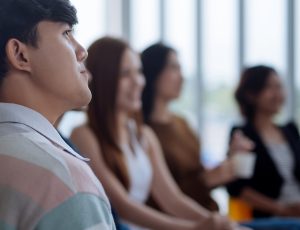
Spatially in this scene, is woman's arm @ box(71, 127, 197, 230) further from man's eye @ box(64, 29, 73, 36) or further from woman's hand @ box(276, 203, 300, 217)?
man's eye @ box(64, 29, 73, 36)

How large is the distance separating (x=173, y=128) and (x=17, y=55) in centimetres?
161

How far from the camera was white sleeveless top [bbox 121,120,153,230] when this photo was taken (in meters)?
1.99

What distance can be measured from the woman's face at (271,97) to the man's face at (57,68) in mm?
1981

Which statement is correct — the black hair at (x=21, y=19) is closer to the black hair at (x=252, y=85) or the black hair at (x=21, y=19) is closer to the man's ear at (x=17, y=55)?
the man's ear at (x=17, y=55)

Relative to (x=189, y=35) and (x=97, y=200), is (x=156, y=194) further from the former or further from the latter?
(x=189, y=35)

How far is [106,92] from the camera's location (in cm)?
198

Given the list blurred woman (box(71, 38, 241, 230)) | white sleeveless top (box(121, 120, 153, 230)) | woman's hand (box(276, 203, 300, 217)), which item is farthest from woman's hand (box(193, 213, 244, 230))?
woman's hand (box(276, 203, 300, 217))

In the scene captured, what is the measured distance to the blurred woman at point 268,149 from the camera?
261 centimetres

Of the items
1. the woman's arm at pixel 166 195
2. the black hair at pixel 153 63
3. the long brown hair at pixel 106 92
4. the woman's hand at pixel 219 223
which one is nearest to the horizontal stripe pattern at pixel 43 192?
the woman's hand at pixel 219 223

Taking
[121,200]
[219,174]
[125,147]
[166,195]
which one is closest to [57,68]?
[121,200]

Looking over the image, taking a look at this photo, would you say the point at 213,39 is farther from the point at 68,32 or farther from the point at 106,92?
the point at 68,32

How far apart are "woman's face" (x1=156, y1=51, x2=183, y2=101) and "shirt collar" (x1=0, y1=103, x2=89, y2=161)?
5.33 feet

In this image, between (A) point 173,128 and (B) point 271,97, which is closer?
(A) point 173,128

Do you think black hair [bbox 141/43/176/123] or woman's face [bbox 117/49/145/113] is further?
black hair [bbox 141/43/176/123]
